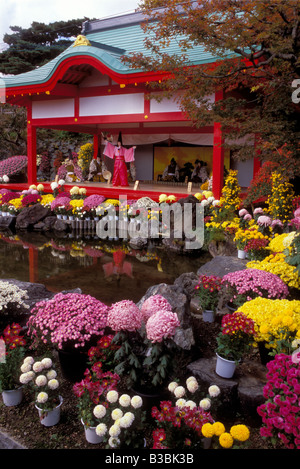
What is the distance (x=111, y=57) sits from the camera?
12617mm

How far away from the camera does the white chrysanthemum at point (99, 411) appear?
2.82 metres

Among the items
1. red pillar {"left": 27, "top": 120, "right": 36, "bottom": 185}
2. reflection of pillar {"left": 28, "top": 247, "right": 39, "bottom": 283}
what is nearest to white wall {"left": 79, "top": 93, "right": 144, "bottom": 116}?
red pillar {"left": 27, "top": 120, "right": 36, "bottom": 185}

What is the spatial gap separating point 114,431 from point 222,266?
4.54 m

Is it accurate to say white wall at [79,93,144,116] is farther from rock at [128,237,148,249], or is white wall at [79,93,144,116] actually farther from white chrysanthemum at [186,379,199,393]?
white chrysanthemum at [186,379,199,393]

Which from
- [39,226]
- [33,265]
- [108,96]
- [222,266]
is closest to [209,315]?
[222,266]

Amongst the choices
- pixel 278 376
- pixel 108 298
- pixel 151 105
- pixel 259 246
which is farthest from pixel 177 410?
pixel 151 105

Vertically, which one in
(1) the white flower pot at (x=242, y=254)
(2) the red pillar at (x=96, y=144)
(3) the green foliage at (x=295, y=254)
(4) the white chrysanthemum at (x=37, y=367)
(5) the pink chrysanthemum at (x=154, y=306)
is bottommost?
(4) the white chrysanthemum at (x=37, y=367)

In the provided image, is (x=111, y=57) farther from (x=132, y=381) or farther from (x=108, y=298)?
(x=132, y=381)

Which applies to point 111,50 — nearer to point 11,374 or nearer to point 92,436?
point 11,374

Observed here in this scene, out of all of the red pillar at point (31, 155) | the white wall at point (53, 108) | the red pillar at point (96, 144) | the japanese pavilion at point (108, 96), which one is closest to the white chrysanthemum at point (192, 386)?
the japanese pavilion at point (108, 96)

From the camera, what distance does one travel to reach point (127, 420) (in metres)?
2.72

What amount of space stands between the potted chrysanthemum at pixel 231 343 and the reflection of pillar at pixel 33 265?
5.00m

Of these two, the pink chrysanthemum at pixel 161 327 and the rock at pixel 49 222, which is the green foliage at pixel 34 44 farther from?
the pink chrysanthemum at pixel 161 327

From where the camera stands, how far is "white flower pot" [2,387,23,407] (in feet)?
11.3
